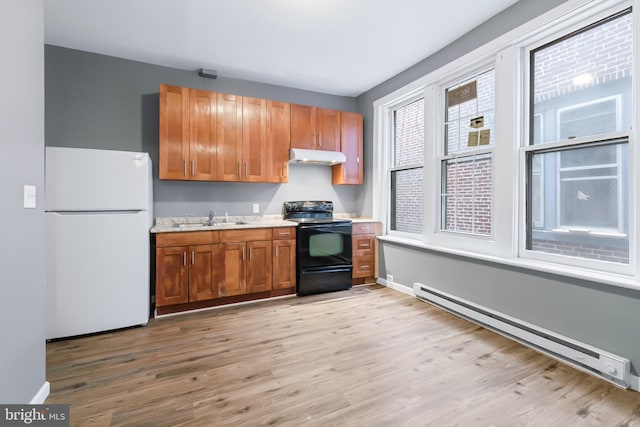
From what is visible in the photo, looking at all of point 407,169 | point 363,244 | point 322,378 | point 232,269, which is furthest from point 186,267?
point 407,169

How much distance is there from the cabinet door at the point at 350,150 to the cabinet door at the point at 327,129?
0.29 feet

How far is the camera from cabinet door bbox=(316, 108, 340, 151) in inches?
161

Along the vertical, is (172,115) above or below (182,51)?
below

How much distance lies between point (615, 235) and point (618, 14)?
151 centimetres

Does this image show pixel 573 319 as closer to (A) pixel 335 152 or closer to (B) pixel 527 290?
(B) pixel 527 290

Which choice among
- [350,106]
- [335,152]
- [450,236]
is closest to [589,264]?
[450,236]

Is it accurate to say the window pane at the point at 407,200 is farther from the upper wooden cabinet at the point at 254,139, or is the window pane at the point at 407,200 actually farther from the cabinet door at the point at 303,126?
the upper wooden cabinet at the point at 254,139

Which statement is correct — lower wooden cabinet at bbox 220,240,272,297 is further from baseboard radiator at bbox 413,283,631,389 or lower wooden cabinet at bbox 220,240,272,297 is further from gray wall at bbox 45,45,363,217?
baseboard radiator at bbox 413,283,631,389

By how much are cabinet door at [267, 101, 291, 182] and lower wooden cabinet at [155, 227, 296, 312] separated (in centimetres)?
77

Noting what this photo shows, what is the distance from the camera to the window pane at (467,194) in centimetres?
286

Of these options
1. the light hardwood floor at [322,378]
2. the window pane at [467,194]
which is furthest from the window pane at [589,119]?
the light hardwood floor at [322,378]

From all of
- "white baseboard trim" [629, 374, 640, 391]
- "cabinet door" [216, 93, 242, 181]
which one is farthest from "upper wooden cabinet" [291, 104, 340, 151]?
"white baseboard trim" [629, 374, 640, 391]

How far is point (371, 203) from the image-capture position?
4.42 m

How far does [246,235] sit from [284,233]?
A: 1.55 ft
